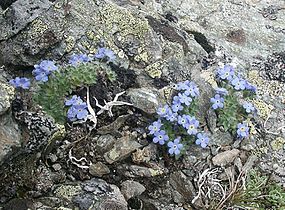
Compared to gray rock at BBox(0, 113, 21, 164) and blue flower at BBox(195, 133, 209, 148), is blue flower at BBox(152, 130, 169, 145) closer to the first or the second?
blue flower at BBox(195, 133, 209, 148)

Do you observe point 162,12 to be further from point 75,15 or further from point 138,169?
point 138,169

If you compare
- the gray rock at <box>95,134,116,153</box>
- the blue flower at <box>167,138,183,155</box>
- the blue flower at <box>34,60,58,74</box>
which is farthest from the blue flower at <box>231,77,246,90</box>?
the blue flower at <box>34,60,58,74</box>

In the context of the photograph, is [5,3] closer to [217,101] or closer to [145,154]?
[145,154]

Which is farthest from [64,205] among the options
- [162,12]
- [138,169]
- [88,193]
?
[162,12]

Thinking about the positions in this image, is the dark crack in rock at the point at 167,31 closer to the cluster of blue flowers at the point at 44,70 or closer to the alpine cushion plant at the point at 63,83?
the alpine cushion plant at the point at 63,83

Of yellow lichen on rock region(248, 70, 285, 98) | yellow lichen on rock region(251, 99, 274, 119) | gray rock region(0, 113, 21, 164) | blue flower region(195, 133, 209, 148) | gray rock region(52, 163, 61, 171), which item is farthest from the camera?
yellow lichen on rock region(248, 70, 285, 98)

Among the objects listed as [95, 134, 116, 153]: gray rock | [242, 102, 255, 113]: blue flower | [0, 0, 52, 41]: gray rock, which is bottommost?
[95, 134, 116, 153]: gray rock
